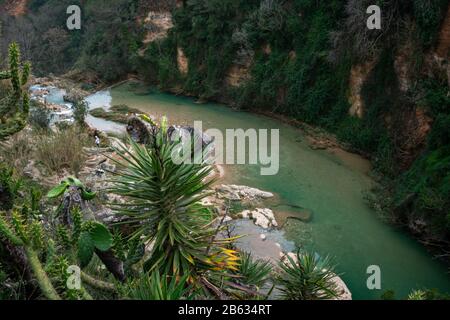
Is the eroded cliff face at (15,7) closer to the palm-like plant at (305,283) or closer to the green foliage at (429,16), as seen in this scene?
the green foliage at (429,16)

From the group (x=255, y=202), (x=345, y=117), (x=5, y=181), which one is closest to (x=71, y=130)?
(x=255, y=202)

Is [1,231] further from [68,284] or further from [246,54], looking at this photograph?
[246,54]

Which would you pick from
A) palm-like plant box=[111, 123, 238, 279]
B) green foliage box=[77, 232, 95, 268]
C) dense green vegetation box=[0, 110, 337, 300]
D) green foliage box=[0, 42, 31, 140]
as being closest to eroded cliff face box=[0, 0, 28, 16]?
green foliage box=[0, 42, 31, 140]

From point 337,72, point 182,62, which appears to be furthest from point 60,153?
point 182,62

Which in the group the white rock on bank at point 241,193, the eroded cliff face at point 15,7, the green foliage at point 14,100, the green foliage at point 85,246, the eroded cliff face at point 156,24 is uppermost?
the eroded cliff face at point 15,7

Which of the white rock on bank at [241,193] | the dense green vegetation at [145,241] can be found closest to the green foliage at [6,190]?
the dense green vegetation at [145,241]
